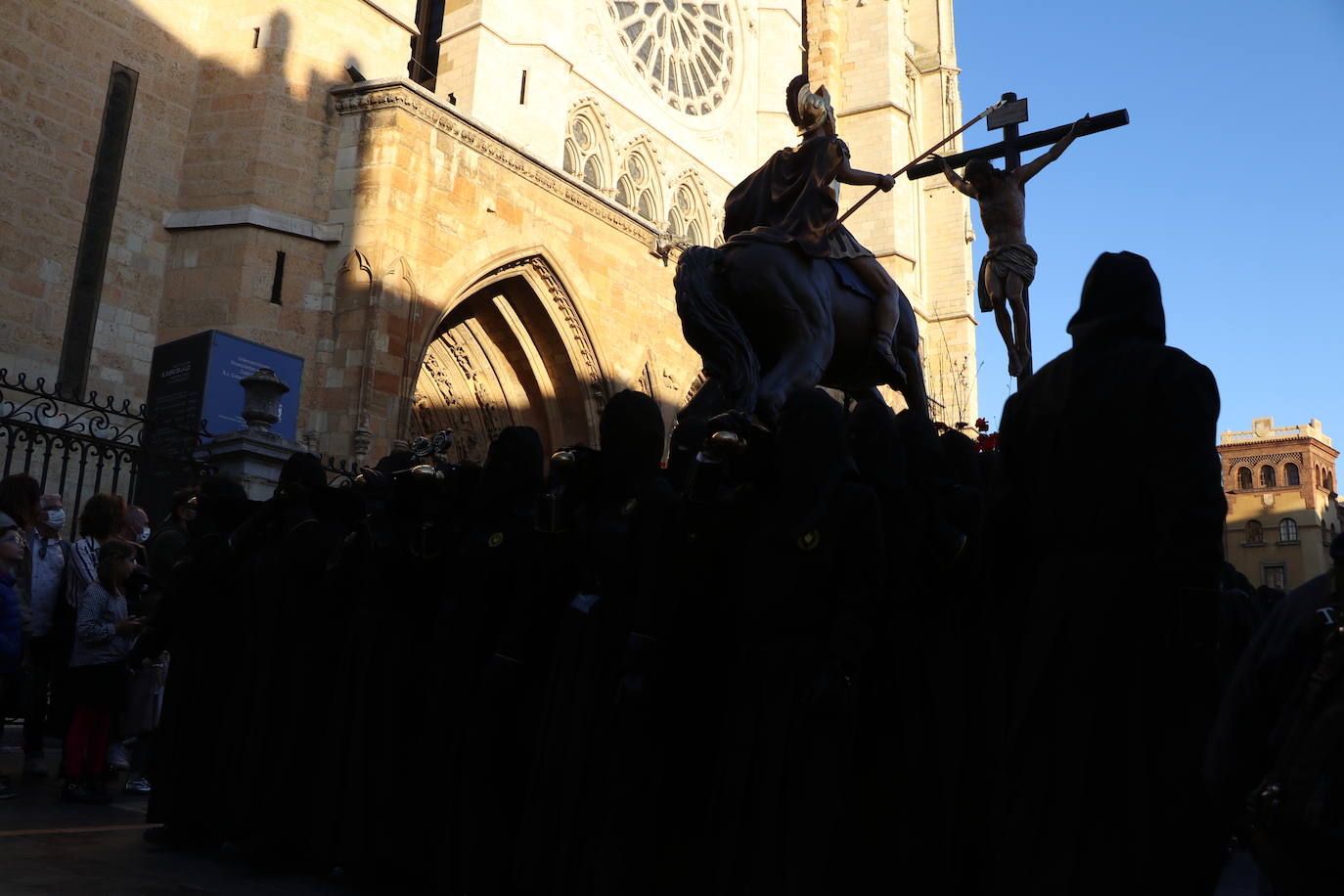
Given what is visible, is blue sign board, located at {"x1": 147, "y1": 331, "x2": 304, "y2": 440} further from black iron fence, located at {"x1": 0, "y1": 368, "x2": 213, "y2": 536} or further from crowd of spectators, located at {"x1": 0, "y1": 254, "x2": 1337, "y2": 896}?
crowd of spectators, located at {"x1": 0, "y1": 254, "x2": 1337, "y2": 896}

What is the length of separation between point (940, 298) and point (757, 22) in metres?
9.05

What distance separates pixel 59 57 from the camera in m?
12.8

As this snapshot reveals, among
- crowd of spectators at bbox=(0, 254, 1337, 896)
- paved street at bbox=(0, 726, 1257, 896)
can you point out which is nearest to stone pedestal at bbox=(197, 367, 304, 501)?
paved street at bbox=(0, 726, 1257, 896)

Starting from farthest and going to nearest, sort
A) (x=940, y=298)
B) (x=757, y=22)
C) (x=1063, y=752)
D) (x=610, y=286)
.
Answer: (x=940, y=298), (x=757, y=22), (x=610, y=286), (x=1063, y=752)

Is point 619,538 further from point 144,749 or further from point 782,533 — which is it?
point 144,749

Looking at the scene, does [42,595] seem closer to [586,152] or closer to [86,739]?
[86,739]

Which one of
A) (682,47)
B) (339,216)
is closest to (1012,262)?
(339,216)

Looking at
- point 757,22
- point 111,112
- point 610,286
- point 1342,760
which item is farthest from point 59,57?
point 757,22

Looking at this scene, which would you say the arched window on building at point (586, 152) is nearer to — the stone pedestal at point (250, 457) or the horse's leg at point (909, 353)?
the stone pedestal at point (250, 457)

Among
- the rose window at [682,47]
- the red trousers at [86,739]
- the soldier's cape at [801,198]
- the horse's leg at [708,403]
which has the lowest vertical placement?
the red trousers at [86,739]

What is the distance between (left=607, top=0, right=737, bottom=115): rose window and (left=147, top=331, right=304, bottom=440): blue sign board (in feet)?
41.6

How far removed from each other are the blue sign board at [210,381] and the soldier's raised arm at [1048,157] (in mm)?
6494

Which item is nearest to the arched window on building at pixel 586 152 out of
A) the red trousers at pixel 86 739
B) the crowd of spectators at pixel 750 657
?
the red trousers at pixel 86 739

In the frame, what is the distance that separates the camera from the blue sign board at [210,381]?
34.5 feet
